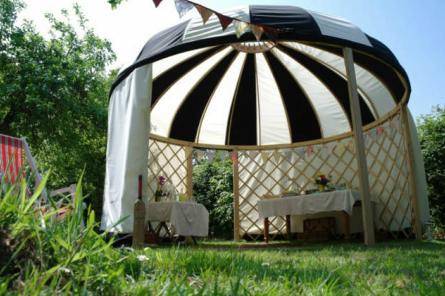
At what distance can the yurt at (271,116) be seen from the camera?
354cm

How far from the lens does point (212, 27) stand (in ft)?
11.7

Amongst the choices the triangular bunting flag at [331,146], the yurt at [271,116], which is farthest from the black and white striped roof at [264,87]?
the triangular bunting flag at [331,146]

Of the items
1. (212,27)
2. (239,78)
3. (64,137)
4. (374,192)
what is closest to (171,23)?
(212,27)

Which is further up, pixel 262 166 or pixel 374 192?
pixel 262 166

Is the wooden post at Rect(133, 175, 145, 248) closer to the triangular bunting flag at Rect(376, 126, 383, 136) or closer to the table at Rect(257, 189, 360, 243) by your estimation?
the table at Rect(257, 189, 360, 243)

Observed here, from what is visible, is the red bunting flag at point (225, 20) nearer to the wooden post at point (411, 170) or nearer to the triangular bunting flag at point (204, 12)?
the triangular bunting flag at point (204, 12)

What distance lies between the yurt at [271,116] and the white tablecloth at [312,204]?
7cm

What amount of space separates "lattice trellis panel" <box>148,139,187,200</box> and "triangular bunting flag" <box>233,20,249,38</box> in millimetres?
2755

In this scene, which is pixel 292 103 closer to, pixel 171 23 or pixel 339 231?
pixel 339 231

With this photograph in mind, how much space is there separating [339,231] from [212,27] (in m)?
3.44

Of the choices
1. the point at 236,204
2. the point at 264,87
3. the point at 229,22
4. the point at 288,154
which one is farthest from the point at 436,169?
the point at 229,22

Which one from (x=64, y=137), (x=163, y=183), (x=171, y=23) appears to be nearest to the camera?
(x=171, y=23)

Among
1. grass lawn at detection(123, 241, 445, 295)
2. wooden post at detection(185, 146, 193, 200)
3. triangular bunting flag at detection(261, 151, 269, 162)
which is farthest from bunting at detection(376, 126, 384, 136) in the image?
grass lawn at detection(123, 241, 445, 295)

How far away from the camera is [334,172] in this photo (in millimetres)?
5871
